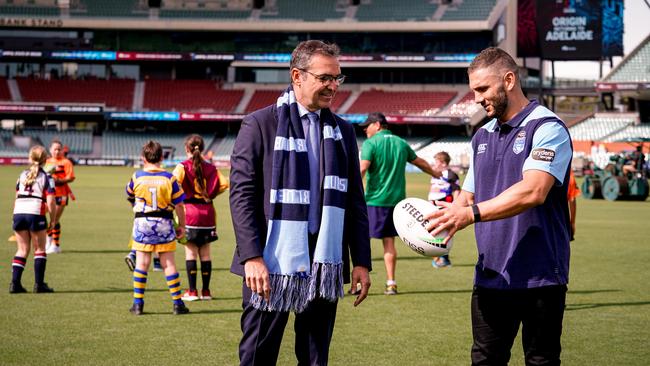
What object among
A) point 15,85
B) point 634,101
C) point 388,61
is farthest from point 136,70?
point 634,101

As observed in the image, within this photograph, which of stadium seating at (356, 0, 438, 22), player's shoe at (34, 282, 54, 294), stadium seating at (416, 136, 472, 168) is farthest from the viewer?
stadium seating at (356, 0, 438, 22)

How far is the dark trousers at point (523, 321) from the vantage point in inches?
186

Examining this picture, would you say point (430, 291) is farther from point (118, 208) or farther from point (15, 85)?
point (15, 85)

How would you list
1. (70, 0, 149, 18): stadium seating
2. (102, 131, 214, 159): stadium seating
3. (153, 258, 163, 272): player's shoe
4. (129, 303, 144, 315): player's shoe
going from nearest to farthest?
1. (129, 303, 144, 315): player's shoe
2. (153, 258, 163, 272): player's shoe
3. (102, 131, 214, 159): stadium seating
4. (70, 0, 149, 18): stadium seating

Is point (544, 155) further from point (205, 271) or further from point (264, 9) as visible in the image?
point (264, 9)

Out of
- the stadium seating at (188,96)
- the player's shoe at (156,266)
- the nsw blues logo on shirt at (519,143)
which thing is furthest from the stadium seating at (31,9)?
the nsw blues logo on shirt at (519,143)

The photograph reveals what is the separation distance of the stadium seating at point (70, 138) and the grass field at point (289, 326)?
55769 mm

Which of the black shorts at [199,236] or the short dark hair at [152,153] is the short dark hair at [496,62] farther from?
the black shorts at [199,236]

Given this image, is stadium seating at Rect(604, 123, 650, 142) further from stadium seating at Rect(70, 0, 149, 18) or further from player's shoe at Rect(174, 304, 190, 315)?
player's shoe at Rect(174, 304, 190, 315)

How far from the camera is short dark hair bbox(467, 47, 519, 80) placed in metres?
4.67

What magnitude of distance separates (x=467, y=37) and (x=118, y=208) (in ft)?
172

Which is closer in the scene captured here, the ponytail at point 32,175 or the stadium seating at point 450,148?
the ponytail at point 32,175

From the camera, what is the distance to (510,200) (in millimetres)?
4406

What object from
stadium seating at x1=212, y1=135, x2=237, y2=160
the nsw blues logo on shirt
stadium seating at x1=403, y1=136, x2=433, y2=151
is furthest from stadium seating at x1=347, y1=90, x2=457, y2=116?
the nsw blues logo on shirt
